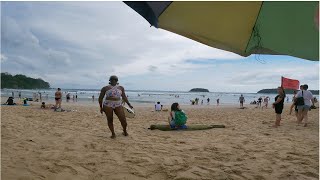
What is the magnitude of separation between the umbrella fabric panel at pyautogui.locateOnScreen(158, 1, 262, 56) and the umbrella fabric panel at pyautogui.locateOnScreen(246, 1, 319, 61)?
0.09 metres

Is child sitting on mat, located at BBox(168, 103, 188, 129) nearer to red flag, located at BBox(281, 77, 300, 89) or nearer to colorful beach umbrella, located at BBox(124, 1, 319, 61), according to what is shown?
colorful beach umbrella, located at BBox(124, 1, 319, 61)

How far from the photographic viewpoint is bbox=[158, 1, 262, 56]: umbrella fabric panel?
2.43 m

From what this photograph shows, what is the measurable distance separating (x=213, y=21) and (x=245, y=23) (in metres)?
0.30

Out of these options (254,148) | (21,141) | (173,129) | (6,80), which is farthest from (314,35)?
(6,80)

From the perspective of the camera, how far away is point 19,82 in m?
109

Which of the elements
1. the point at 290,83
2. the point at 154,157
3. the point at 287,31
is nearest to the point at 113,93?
the point at 154,157

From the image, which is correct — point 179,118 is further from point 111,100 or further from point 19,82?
point 19,82

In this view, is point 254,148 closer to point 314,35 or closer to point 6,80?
point 314,35

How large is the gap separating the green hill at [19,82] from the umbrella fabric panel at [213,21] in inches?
4142

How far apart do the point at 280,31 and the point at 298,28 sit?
0.49ft

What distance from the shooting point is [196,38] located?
2.84 metres

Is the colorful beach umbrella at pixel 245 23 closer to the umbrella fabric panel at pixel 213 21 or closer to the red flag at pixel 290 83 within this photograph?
the umbrella fabric panel at pixel 213 21

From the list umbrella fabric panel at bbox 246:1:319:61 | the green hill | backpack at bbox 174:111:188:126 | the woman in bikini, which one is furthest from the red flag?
the green hill

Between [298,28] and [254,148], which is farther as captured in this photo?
[254,148]
